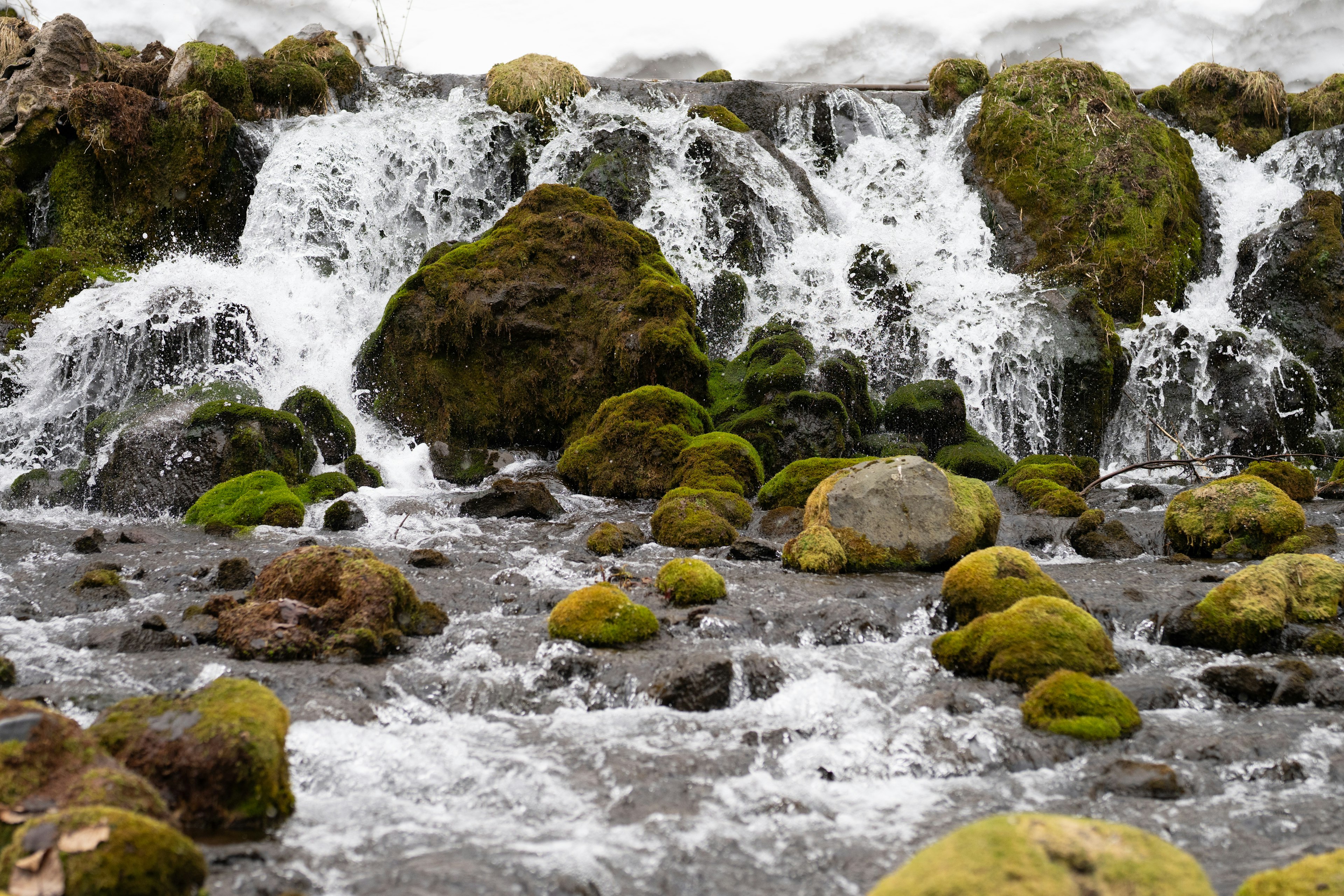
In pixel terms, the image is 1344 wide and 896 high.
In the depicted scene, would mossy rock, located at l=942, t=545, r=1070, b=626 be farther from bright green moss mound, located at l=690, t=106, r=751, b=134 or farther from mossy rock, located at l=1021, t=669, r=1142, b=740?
bright green moss mound, located at l=690, t=106, r=751, b=134

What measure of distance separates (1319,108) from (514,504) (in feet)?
87.6

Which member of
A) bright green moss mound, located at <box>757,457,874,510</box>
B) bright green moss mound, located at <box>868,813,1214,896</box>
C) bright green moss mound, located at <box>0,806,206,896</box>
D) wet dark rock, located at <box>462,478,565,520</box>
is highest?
bright green moss mound, located at <box>757,457,874,510</box>

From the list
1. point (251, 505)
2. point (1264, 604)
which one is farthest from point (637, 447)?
point (1264, 604)

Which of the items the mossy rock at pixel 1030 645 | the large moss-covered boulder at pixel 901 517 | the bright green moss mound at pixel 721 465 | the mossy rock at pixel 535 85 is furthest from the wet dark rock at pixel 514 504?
the mossy rock at pixel 535 85

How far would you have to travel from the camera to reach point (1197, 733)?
5988 millimetres

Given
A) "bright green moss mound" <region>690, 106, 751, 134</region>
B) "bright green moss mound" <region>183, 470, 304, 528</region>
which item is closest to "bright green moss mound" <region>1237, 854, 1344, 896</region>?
"bright green moss mound" <region>183, 470, 304, 528</region>

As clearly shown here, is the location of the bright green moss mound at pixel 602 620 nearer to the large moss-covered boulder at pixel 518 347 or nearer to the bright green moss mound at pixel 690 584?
the bright green moss mound at pixel 690 584

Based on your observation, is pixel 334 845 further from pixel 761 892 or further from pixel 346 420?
pixel 346 420

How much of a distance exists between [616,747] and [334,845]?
5.93 ft

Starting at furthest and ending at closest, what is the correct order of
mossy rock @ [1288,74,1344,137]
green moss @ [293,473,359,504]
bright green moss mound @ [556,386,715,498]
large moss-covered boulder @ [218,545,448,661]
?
mossy rock @ [1288,74,1344,137]
bright green moss mound @ [556,386,715,498]
green moss @ [293,473,359,504]
large moss-covered boulder @ [218,545,448,661]

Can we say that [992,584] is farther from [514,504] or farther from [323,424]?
[323,424]

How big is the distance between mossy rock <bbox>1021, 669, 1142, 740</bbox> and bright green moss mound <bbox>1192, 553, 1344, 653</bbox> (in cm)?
192

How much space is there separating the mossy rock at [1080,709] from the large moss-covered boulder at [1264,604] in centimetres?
191

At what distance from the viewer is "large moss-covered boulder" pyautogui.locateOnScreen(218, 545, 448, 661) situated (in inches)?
284
